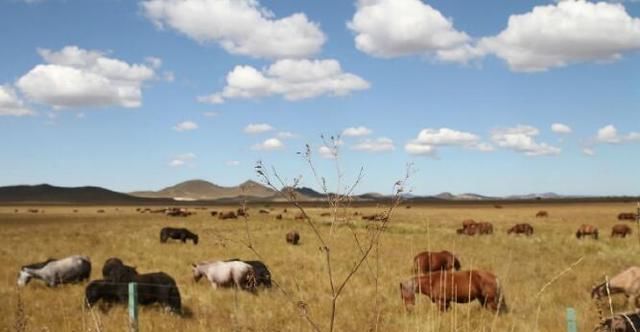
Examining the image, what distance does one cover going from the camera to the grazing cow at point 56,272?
16.0 metres

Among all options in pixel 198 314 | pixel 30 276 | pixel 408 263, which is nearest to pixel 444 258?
pixel 408 263

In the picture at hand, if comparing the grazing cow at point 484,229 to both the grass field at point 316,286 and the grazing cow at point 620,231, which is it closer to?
the grass field at point 316,286

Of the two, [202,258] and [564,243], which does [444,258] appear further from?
[564,243]

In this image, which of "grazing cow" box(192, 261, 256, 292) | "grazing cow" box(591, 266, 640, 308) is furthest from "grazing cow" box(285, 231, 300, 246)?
"grazing cow" box(591, 266, 640, 308)

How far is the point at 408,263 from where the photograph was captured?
19.8 metres

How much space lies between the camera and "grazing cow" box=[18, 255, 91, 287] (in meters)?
16.0

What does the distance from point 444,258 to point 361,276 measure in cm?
356

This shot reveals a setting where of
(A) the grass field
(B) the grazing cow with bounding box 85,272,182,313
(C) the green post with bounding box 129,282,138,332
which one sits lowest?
(A) the grass field

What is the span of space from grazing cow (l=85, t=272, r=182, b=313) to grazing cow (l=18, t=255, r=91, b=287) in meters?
4.05

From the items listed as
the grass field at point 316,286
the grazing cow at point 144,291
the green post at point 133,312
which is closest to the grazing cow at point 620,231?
the grass field at point 316,286

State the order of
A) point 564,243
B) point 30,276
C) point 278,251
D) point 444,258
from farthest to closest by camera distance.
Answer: point 564,243 → point 278,251 → point 444,258 → point 30,276

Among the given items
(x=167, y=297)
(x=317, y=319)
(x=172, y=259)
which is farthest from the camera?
(x=172, y=259)

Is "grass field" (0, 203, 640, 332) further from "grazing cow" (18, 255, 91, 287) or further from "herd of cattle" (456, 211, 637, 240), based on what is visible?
"herd of cattle" (456, 211, 637, 240)

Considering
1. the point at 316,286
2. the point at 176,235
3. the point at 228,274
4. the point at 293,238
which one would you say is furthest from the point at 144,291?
the point at 176,235
